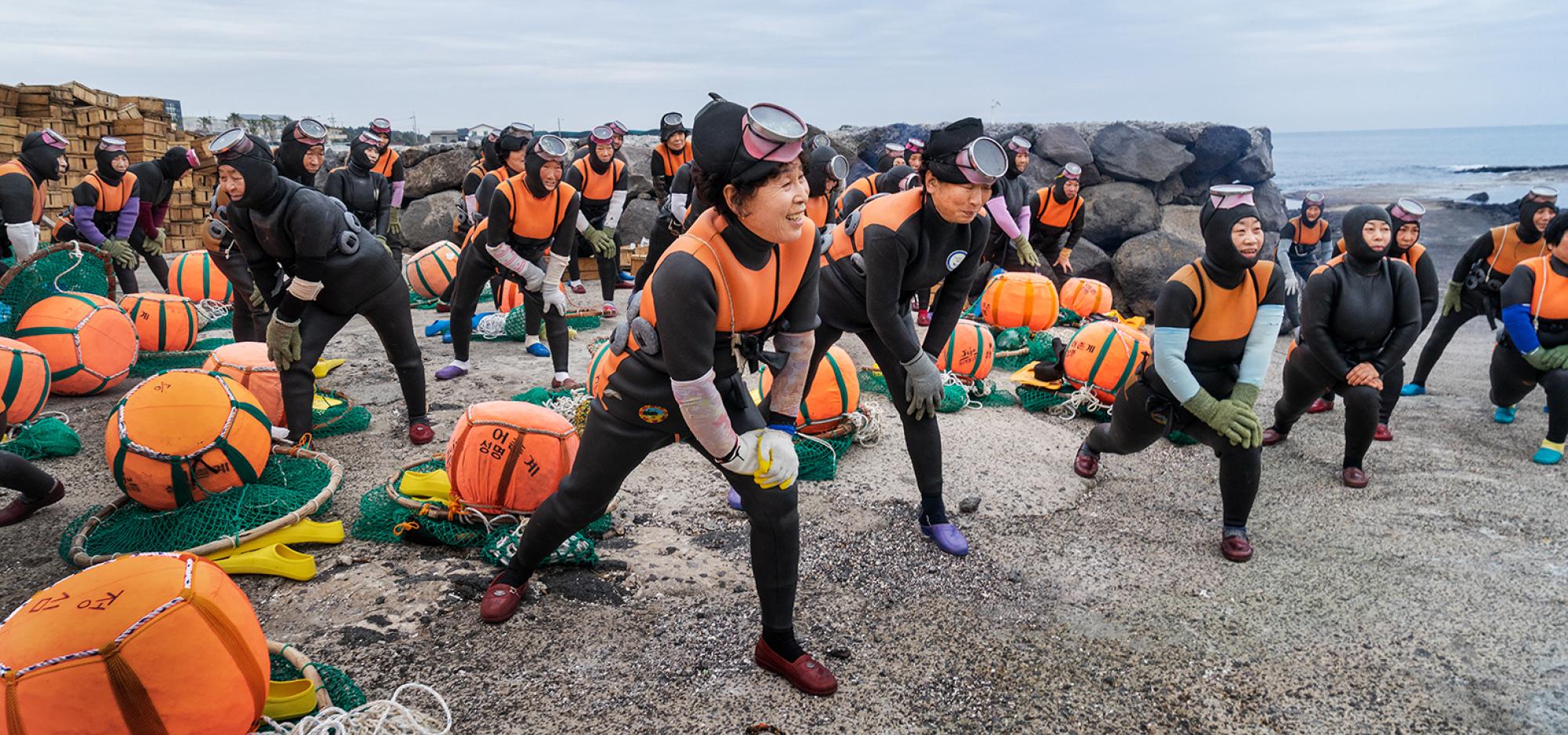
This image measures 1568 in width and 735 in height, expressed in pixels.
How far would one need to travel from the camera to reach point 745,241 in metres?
2.75

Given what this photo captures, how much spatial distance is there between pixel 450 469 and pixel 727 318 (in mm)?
2080

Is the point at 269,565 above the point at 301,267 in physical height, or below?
below

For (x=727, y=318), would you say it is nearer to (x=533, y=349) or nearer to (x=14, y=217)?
(x=533, y=349)

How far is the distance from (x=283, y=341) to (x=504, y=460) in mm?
1710

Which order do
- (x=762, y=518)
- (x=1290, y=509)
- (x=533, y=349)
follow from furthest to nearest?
(x=533, y=349) → (x=1290, y=509) → (x=762, y=518)

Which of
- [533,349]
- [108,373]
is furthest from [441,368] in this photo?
[108,373]

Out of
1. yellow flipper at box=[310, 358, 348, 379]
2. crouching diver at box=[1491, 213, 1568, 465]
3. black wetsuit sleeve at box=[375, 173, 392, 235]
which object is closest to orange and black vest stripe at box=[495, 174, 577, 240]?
yellow flipper at box=[310, 358, 348, 379]

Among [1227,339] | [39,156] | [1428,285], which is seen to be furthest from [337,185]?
[1428,285]

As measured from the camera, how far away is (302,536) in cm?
396

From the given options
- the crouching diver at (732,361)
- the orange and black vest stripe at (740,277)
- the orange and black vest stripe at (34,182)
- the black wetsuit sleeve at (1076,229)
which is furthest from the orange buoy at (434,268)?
the orange and black vest stripe at (740,277)

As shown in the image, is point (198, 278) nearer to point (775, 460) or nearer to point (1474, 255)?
point (775, 460)

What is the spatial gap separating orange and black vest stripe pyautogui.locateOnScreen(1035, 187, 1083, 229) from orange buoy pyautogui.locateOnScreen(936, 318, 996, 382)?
12.1 feet

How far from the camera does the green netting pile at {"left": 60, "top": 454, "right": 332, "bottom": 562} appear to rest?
149 inches

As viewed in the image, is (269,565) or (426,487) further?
(426,487)
